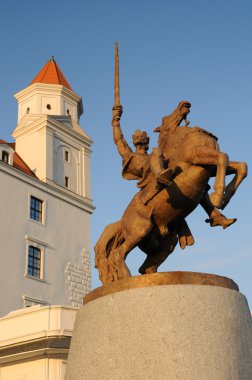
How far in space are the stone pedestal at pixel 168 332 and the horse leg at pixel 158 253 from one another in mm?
885

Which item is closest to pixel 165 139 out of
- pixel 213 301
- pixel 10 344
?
pixel 213 301

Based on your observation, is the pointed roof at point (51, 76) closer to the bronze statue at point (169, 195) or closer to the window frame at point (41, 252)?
the window frame at point (41, 252)

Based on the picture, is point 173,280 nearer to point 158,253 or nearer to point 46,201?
point 158,253

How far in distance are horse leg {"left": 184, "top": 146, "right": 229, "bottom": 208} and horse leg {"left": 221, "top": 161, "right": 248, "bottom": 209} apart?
24cm

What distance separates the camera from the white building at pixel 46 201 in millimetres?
30172

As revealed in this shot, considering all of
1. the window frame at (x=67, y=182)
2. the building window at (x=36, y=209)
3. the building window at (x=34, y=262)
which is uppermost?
the window frame at (x=67, y=182)

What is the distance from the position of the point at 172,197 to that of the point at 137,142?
1.29 meters

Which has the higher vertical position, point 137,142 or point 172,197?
point 137,142

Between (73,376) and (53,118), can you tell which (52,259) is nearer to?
(53,118)

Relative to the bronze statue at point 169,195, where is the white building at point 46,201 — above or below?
above

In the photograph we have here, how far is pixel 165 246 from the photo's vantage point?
620 cm

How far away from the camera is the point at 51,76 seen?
39969 millimetres

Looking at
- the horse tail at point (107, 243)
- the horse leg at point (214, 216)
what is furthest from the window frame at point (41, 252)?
the horse leg at point (214, 216)

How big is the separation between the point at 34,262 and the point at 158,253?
2583cm
